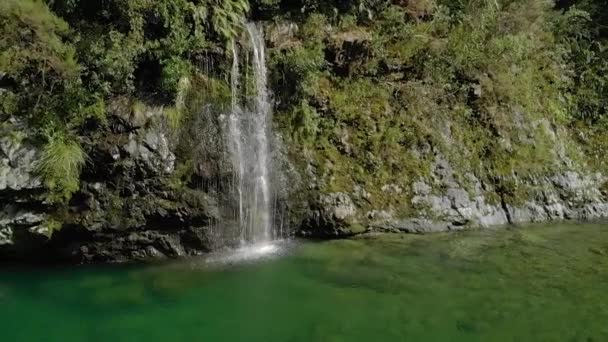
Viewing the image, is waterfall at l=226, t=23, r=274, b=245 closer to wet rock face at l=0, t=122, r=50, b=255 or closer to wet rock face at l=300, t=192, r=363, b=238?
wet rock face at l=300, t=192, r=363, b=238

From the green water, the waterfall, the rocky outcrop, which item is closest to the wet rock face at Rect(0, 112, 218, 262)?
the green water

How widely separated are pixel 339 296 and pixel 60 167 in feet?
13.5

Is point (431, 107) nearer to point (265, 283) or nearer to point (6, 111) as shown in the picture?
point (265, 283)

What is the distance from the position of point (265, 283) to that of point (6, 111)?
441 centimetres

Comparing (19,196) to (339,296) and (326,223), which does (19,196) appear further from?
(339,296)

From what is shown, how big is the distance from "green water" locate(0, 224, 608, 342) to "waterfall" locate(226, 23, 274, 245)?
28.9 inches

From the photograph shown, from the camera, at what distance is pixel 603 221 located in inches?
385

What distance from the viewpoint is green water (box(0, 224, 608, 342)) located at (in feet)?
19.0

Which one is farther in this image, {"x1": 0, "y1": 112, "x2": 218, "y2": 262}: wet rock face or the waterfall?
the waterfall

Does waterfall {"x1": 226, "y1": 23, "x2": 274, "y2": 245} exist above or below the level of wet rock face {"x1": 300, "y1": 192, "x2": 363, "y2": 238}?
above

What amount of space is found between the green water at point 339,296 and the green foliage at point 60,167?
44.1 inches

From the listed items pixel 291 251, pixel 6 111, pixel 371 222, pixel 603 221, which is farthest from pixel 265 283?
pixel 603 221

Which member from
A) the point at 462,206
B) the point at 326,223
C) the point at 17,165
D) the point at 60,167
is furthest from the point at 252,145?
the point at 462,206

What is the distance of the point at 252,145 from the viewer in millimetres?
8688
